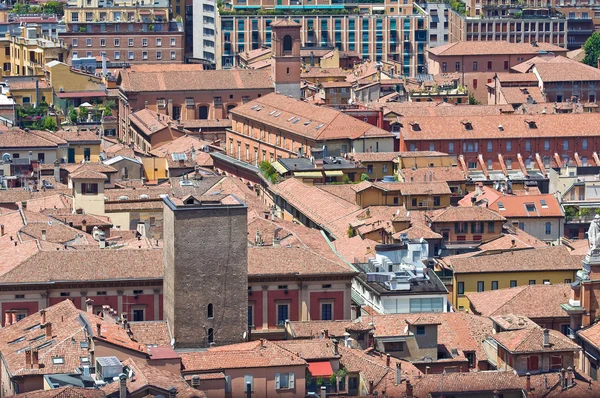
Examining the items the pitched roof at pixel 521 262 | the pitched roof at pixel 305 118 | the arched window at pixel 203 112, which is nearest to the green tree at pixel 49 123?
the pitched roof at pixel 305 118

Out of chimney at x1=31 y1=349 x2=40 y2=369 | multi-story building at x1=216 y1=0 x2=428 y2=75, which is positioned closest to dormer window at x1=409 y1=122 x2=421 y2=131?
multi-story building at x1=216 y1=0 x2=428 y2=75

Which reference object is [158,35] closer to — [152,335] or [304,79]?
[304,79]

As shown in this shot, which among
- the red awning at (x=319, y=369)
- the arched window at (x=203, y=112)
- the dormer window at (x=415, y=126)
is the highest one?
the red awning at (x=319, y=369)

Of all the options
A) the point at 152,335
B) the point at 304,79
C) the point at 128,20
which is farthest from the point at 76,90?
A: the point at 152,335

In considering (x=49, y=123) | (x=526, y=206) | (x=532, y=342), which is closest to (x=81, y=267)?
(x=532, y=342)

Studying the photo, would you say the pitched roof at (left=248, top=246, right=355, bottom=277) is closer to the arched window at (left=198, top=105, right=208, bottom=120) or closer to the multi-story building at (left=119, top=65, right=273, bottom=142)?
the multi-story building at (left=119, top=65, right=273, bottom=142)

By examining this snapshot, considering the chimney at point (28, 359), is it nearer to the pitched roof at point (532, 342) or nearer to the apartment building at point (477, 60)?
the pitched roof at point (532, 342)
